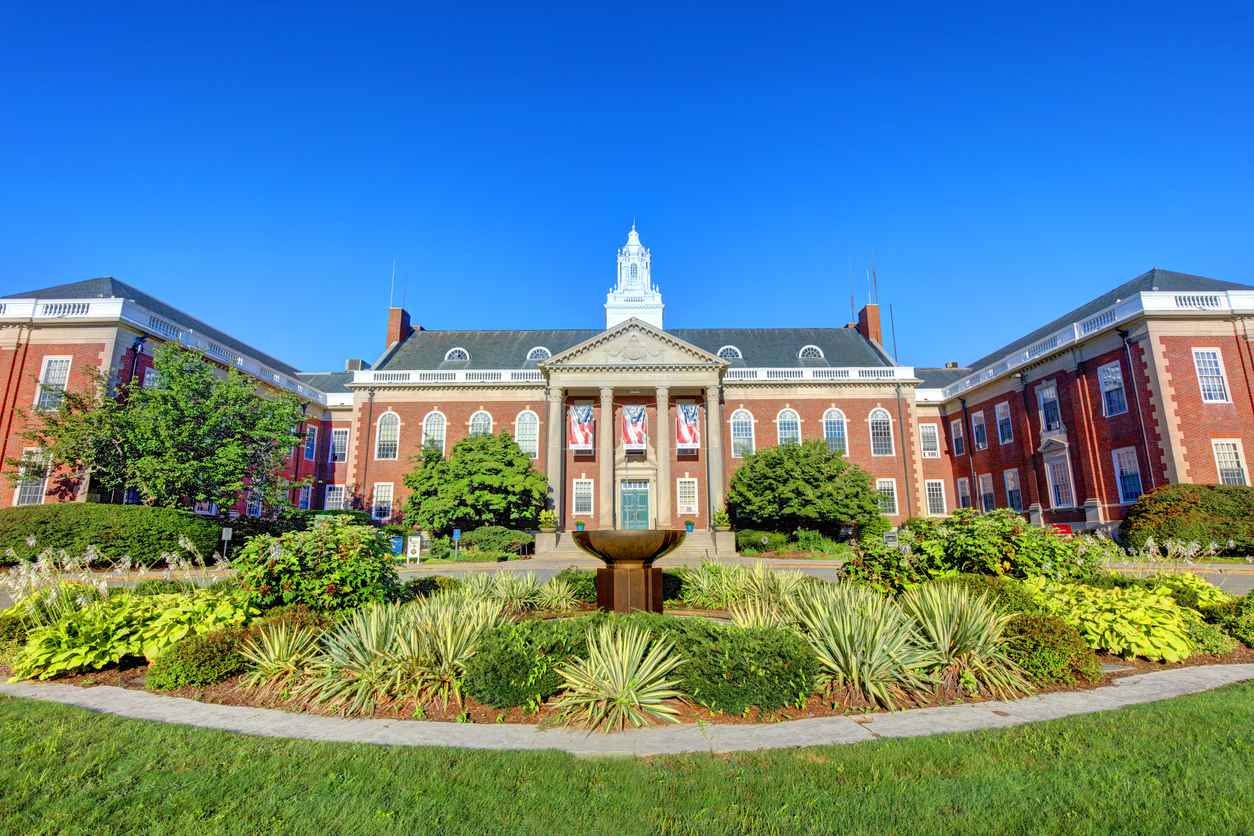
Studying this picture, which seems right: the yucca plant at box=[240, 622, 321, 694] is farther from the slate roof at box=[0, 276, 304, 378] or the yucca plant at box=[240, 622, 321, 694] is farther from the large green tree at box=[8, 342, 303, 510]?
the slate roof at box=[0, 276, 304, 378]

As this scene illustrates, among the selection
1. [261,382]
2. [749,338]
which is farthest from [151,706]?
[749,338]

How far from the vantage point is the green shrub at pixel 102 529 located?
21516mm

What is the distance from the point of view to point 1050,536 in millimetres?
11422

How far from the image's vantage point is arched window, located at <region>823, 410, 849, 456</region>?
40.0 metres

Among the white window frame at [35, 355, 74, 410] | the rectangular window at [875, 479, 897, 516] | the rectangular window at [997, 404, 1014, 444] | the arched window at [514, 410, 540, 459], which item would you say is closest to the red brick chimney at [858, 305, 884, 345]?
the rectangular window at [997, 404, 1014, 444]

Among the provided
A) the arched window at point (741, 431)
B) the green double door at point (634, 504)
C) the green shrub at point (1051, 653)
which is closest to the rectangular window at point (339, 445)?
the green double door at point (634, 504)

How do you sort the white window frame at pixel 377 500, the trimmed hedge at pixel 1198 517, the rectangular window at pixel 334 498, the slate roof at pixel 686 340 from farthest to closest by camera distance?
the slate roof at pixel 686 340, the rectangular window at pixel 334 498, the white window frame at pixel 377 500, the trimmed hedge at pixel 1198 517

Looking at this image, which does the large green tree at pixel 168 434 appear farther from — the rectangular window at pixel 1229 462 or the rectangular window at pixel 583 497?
the rectangular window at pixel 1229 462

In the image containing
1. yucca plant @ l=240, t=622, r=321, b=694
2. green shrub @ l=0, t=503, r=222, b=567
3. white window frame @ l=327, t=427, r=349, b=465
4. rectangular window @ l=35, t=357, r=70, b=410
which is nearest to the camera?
yucca plant @ l=240, t=622, r=321, b=694

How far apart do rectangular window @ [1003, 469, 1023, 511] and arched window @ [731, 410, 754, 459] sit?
1502 cm

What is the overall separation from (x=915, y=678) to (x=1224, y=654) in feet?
17.7

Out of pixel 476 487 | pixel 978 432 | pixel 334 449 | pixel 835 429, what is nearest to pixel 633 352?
pixel 476 487

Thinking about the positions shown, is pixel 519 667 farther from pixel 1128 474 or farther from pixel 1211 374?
pixel 1211 374

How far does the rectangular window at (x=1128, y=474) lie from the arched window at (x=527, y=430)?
30.6 meters
